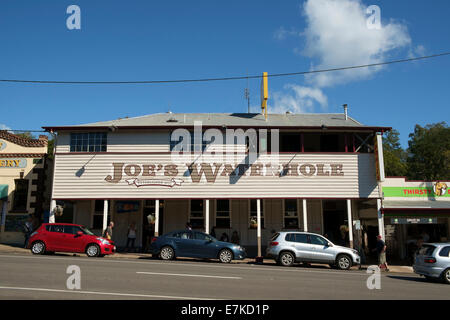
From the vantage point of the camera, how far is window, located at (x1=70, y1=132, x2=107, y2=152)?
20.8m

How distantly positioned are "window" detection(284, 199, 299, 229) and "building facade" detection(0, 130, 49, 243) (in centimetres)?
1409

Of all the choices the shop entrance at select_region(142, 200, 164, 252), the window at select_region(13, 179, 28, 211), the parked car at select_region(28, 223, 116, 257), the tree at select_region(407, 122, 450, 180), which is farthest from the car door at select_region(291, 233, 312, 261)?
the tree at select_region(407, 122, 450, 180)

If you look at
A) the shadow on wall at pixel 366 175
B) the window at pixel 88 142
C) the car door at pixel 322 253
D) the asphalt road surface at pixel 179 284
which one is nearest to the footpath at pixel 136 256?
the car door at pixel 322 253

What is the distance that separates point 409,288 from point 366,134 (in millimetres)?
11985

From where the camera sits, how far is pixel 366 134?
21.5 metres

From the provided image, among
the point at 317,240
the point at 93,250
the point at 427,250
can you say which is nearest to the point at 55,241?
the point at 93,250

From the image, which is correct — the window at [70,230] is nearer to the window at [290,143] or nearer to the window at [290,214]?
the window at [290,214]

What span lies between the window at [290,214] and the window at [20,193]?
49.0 ft

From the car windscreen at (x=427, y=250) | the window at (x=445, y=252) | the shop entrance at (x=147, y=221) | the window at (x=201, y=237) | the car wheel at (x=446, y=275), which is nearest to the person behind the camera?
the car wheel at (x=446, y=275)

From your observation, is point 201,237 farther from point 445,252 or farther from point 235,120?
point 445,252

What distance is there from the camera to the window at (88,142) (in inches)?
817

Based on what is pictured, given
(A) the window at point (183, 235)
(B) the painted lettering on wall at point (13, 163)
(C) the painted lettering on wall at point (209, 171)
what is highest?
(B) the painted lettering on wall at point (13, 163)
